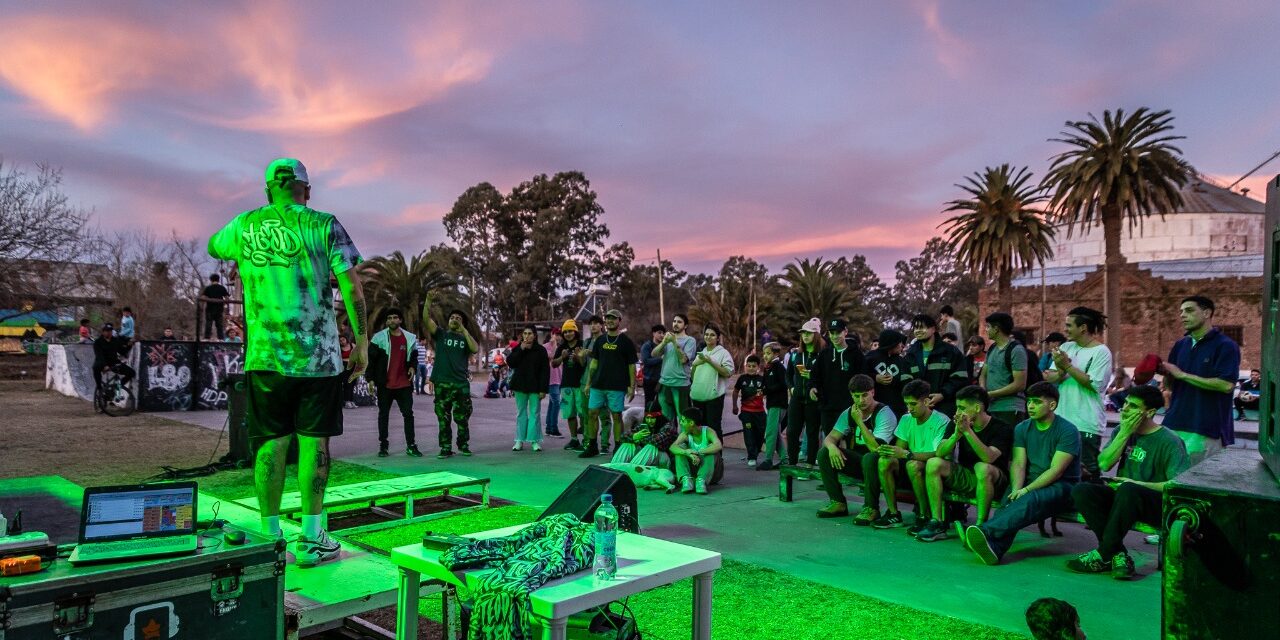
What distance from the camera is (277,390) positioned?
3.77 metres

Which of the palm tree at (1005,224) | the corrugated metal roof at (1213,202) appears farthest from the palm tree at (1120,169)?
the corrugated metal roof at (1213,202)

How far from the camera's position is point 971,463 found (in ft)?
20.7

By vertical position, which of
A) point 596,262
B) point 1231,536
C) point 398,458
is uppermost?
point 596,262

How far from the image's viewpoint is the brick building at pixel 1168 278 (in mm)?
40941

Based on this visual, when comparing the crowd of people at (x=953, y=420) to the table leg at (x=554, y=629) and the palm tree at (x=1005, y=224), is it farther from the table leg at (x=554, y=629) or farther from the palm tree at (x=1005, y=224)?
the palm tree at (x=1005, y=224)

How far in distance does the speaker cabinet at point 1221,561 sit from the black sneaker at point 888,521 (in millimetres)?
4636

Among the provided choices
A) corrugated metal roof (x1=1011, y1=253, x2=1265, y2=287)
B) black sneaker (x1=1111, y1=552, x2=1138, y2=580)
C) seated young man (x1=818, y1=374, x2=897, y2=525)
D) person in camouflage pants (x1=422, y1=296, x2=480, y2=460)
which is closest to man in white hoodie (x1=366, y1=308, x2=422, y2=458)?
person in camouflage pants (x1=422, y1=296, x2=480, y2=460)

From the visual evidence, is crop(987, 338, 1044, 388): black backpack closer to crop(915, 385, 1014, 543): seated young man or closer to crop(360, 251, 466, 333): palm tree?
crop(915, 385, 1014, 543): seated young man

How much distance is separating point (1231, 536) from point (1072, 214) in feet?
132

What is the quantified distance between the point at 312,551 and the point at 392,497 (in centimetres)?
270

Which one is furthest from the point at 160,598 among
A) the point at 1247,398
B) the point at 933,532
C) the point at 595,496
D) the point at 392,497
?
the point at 1247,398

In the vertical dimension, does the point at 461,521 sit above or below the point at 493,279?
below

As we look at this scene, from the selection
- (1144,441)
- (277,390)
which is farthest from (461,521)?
(1144,441)

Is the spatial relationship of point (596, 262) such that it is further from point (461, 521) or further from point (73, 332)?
point (461, 521)
